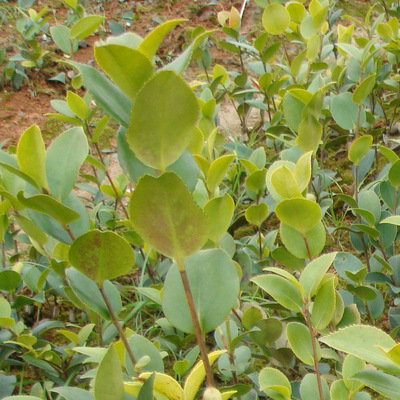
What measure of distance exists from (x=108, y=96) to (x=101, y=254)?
0.19 metres

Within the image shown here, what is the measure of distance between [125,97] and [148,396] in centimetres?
32

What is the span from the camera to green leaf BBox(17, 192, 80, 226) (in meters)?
0.73

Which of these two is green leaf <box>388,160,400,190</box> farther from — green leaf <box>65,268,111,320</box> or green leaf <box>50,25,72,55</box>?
green leaf <box>50,25,72,55</box>

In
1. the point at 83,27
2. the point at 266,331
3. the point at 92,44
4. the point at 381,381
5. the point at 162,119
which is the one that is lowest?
the point at 92,44

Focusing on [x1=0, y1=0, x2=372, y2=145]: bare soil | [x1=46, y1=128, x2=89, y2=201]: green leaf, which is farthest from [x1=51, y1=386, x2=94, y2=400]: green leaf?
[x1=0, y1=0, x2=372, y2=145]: bare soil

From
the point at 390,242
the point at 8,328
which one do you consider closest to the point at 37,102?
the point at 8,328

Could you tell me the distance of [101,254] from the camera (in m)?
0.71

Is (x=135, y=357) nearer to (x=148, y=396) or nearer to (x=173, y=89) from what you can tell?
(x=148, y=396)

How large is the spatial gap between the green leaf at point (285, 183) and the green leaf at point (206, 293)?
10.1 inches

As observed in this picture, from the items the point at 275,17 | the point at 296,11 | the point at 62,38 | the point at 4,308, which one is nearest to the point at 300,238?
the point at 4,308

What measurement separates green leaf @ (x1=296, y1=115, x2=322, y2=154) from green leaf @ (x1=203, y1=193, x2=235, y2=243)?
343 mm

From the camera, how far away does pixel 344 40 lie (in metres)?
1.88

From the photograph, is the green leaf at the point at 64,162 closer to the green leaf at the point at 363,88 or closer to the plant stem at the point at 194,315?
the plant stem at the point at 194,315

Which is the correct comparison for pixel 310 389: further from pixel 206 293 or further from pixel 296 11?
pixel 296 11
